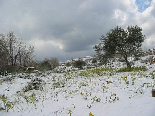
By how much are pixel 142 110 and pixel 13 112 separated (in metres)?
4.32

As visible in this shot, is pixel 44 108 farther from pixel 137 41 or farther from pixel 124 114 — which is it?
pixel 137 41

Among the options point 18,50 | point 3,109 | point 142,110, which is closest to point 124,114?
point 142,110

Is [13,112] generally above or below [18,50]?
below

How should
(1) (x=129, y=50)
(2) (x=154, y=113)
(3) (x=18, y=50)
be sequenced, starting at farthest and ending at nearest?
(3) (x=18, y=50) → (1) (x=129, y=50) → (2) (x=154, y=113)

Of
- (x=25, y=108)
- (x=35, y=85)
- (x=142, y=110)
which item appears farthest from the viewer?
(x=35, y=85)

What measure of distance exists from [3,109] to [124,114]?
4260mm

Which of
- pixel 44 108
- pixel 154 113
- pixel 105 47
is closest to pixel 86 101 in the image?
pixel 44 108

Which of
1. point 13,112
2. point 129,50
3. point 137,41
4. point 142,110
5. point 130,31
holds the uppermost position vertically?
point 130,31

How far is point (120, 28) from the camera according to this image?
53.3 feet

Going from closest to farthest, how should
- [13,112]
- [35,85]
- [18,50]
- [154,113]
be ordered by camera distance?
1. [154,113]
2. [13,112]
3. [35,85]
4. [18,50]

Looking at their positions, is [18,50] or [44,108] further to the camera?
[18,50]

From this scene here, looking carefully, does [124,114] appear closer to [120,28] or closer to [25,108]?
[25,108]

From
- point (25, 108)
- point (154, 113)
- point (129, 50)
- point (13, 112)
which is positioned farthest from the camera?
point (129, 50)

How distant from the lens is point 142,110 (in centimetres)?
338
